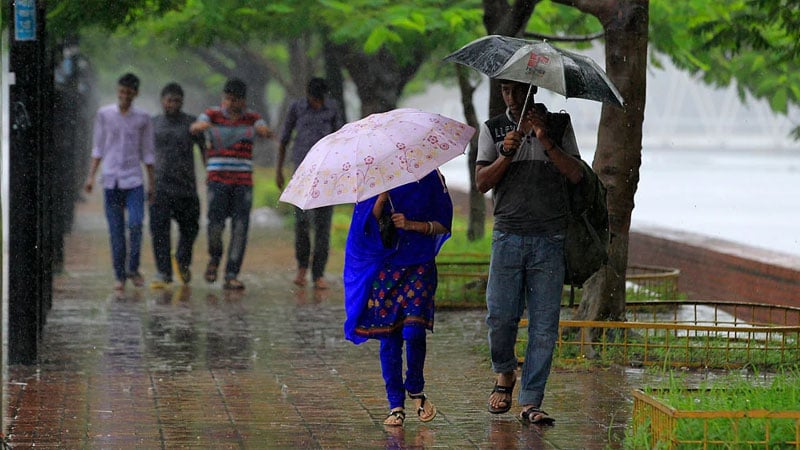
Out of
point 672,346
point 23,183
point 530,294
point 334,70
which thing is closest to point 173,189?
point 23,183

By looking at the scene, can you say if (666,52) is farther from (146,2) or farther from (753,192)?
(753,192)

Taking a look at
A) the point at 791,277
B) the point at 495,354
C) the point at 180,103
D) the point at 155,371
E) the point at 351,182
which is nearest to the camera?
the point at 351,182

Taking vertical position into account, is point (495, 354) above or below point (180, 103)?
below

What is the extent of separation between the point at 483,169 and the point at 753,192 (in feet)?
141

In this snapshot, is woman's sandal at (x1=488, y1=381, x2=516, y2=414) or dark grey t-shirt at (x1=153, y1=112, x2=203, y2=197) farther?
dark grey t-shirt at (x1=153, y1=112, x2=203, y2=197)

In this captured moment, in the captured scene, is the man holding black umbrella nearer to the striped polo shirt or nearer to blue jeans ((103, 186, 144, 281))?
the striped polo shirt

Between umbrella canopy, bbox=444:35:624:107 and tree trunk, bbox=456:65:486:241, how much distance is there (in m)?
7.77

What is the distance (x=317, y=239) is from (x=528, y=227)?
296 inches

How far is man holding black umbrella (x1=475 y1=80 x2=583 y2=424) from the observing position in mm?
7098

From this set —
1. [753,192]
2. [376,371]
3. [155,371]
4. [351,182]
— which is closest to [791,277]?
[376,371]

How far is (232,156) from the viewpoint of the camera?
13.9m

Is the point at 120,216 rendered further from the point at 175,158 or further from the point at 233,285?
the point at 233,285

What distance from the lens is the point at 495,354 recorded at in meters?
7.46

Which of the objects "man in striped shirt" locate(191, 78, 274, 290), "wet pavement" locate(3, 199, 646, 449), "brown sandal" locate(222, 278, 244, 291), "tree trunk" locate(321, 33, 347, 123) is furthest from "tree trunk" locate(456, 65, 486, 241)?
"tree trunk" locate(321, 33, 347, 123)
